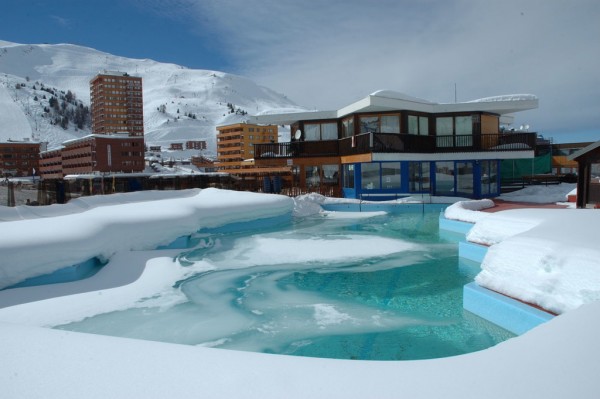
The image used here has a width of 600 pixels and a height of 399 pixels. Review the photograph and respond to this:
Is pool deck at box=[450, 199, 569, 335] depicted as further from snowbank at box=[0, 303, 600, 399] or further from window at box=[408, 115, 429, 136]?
window at box=[408, 115, 429, 136]

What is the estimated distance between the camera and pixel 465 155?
22391 mm

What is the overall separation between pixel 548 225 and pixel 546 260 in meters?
1.74

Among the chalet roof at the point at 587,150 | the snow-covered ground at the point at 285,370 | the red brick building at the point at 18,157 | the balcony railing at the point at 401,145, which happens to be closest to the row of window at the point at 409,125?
the balcony railing at the point at 401,145

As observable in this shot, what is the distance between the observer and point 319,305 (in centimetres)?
677

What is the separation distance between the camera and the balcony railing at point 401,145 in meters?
21.5

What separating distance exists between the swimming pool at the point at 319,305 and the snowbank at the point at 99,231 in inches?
39.4

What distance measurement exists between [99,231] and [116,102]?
8513 cm

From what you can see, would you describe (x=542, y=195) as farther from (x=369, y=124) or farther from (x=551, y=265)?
(x=551, y=265)

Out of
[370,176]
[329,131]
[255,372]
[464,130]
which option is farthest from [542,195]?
[255,372]

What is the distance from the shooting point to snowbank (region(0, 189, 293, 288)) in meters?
7.30

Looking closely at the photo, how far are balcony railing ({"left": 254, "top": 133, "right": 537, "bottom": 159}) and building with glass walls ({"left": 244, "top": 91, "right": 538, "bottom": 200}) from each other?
1.9 inches

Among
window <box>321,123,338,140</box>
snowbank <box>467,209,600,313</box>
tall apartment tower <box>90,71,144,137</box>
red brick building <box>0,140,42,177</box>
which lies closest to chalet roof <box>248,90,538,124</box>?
window <box>321,123,338,140</box>

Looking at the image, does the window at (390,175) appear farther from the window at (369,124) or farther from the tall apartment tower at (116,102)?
the tall apartment tower at (116,102)

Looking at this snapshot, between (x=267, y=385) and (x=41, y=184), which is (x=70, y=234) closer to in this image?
(x=267, y=385)
